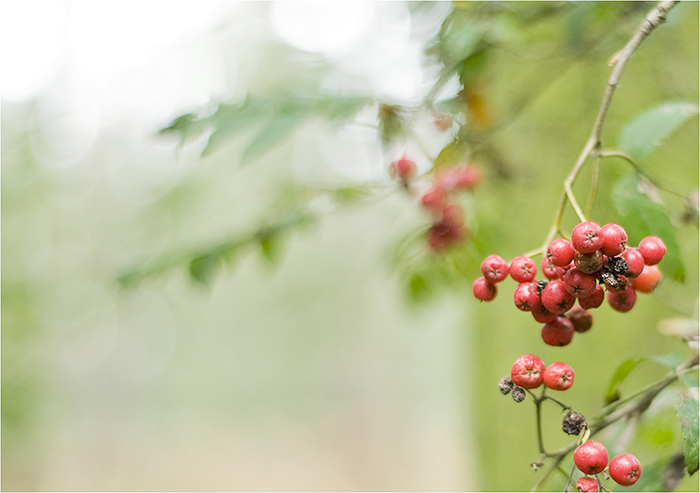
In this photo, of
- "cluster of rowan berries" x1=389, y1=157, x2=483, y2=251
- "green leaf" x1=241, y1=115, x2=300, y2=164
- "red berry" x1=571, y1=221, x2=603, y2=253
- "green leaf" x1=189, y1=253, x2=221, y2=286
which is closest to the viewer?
"red berry" x1=571, y1=221, x2=603, y2=253

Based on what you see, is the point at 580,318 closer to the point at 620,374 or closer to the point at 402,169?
the point at 620,374

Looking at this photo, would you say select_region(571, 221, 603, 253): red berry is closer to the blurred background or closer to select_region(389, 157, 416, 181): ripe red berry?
the blurred background

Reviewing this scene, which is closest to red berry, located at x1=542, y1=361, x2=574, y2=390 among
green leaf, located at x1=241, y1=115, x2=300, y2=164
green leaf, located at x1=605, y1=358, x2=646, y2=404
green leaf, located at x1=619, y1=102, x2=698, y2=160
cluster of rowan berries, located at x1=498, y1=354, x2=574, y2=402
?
cluster of rowan berries, located at x1=498, y1=354, x2=574, y2=402

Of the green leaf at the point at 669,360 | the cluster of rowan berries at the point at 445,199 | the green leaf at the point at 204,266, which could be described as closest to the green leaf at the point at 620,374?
the green leaf at the point at 669,360

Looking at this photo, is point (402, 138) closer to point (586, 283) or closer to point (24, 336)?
point (586, 283)

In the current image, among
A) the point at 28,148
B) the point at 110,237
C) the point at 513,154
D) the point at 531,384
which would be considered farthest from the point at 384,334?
the point at 531,384

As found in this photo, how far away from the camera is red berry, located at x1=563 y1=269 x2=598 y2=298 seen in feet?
1.28

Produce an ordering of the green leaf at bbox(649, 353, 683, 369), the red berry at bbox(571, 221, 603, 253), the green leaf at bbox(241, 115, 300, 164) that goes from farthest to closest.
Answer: the green leaf at bbox(241, 115, 300, 164) → the green leaf at bbox(649, 353, 683, 369) → the red berry at bbox(571, 221, 603, 253)

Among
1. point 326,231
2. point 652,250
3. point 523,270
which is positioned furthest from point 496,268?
point 326,231

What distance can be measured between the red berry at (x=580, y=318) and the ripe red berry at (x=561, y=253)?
0.29 ft

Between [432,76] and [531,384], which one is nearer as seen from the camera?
[531,384]

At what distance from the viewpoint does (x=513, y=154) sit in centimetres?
116

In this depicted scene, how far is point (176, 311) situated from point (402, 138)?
7.26 meters

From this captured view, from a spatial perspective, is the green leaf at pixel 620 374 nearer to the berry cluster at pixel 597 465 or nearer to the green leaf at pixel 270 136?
the berry cluster at pixel 597 465
